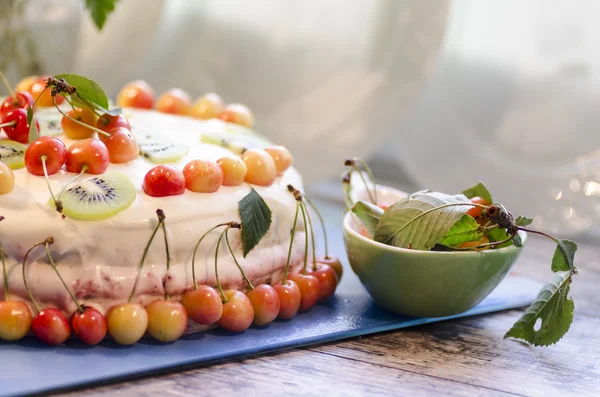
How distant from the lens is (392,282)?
1197 mm

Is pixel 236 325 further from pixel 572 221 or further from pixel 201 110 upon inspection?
pixel 572 221

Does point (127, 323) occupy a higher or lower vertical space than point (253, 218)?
lower

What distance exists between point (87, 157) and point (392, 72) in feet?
3.15

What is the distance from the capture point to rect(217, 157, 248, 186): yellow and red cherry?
123 cm

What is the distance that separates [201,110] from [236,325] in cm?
64

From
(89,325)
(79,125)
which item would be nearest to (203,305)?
(89,325)

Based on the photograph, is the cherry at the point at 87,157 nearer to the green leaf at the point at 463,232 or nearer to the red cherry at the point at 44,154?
the red cherry at the point at 44,154

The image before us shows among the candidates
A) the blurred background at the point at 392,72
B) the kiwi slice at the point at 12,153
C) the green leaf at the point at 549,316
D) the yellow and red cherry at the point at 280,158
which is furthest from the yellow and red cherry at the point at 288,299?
the blurred background at the point at 392,72

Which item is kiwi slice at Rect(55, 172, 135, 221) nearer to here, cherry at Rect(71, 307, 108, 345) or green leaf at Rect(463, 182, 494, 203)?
cherry at Rect(71, 307, 108, 345)

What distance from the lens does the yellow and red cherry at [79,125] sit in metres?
1.27

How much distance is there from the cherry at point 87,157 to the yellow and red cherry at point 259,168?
24 centimetres

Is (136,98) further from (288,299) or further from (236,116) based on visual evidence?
(288,299)

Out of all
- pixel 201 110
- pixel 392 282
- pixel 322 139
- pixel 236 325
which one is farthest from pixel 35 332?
pixel 322 139

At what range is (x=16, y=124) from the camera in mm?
1231
